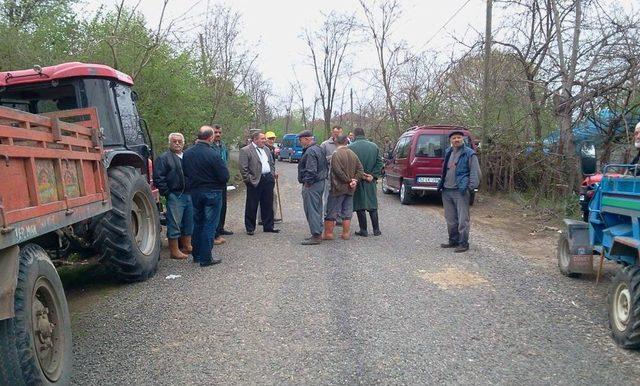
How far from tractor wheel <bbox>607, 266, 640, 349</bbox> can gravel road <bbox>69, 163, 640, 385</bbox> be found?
0.12 meters

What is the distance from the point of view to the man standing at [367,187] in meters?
8.64

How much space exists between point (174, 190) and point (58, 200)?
131 inches

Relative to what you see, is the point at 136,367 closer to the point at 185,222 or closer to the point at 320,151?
the point at 185,222

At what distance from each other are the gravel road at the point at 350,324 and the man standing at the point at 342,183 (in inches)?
48.9

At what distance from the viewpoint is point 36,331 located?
10.2 ft

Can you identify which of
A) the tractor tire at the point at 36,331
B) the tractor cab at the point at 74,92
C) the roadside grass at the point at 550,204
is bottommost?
the roadside grass at the point at 550,204

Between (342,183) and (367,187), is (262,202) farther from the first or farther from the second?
(367,187)

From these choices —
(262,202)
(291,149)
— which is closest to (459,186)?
(262,202)

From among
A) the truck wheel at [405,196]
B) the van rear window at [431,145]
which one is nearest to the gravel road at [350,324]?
the van rear window at [431,145]

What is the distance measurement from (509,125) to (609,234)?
9.21 metres

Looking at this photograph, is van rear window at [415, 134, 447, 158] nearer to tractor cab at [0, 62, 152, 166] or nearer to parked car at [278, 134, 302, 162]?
tractor cab at [0, 62, 152, 166]

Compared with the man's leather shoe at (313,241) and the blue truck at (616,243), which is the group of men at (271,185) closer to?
the man's leather shoe at (313,241)

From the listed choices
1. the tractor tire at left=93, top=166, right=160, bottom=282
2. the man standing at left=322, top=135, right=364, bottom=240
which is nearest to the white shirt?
the man standing at left=322, top=135, right=364, bottom=240

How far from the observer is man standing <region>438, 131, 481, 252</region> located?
7.48 meters
